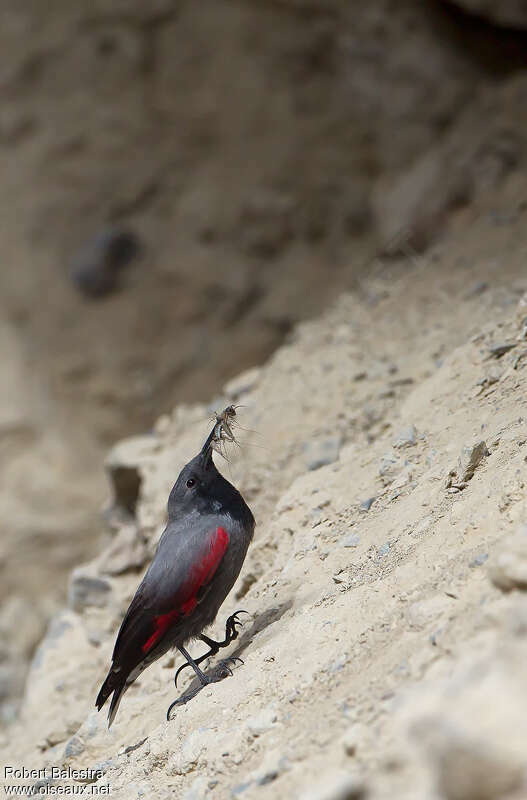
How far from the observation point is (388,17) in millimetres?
7508

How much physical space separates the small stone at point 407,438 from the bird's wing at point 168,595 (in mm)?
878

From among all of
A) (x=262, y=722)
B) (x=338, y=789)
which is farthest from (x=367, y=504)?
(x=338, y=789)

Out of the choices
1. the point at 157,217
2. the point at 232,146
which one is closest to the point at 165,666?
the point at 157,217

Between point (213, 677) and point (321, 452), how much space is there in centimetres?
148

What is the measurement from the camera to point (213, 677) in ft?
10.3

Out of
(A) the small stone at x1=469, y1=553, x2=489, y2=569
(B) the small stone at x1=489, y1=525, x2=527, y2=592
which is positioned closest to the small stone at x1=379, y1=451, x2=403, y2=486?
(A) the small stone at x1=469, y1=553, x2=489, y2=569

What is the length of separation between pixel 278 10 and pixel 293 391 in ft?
16.0

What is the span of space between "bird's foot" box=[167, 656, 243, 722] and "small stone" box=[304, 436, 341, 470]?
1.25 m

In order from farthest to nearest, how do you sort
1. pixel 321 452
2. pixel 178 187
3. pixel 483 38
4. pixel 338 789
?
1. pixel 178 187
2. pixel 483 38
3. pixel 321 452
4. pixel 338 789

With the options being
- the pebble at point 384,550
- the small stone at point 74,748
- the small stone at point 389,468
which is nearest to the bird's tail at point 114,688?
the small stone at point 74,748

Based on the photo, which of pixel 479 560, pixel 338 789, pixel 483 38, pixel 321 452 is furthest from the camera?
pixel 483 38

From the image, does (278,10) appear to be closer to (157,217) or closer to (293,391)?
(157,217)

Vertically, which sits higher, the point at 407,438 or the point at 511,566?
the point at 407,438

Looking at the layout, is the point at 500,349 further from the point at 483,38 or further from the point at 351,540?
the point at 483,38
